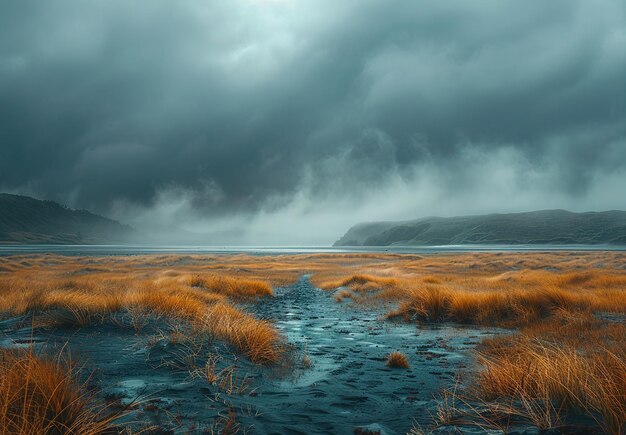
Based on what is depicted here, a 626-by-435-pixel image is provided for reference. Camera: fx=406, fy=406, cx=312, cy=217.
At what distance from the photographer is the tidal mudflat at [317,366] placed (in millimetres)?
4938

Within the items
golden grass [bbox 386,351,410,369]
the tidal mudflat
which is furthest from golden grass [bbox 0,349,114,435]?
golden grass [bbox 386,351,410,369]

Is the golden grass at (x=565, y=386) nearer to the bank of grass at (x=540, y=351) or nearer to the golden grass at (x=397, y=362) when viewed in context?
the bank of grass at (x=540, y=351)

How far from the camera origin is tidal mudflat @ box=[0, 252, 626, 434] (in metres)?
4.94

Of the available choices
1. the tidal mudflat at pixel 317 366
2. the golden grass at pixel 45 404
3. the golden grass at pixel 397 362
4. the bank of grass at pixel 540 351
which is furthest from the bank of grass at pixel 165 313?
the bank of grass at pixel 540 351

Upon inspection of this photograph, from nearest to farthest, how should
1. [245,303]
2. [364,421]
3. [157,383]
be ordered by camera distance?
[364,421] < [157,383] < [245,303]

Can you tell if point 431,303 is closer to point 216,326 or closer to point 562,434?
point 216,326

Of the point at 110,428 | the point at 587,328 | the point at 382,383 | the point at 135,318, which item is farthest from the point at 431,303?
the point at 110,428

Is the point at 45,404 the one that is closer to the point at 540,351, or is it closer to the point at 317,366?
the point at 317,366

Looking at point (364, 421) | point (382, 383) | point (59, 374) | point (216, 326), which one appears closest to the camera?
point (59, 374)

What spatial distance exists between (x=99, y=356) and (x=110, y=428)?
417 cm

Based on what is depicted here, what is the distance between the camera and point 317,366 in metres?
9.18

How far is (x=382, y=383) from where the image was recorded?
7.94 metres

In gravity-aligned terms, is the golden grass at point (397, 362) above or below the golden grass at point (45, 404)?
below

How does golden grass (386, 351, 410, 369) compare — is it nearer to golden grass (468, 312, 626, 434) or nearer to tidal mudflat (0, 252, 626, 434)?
tidal mudflat (0, 252, 626, 434)
